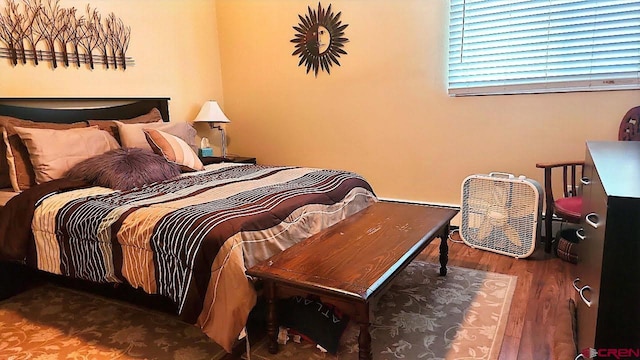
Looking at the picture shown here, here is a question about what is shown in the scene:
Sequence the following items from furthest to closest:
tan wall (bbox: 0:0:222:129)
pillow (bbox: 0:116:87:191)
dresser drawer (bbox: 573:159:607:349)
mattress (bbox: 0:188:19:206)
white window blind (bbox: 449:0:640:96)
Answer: tan wall (bbox: 0:0:222:129)
white window blind (bbox: 449:0:640:96)
pillow (bbox: 0:116:87:191)
mattress (bbox: 0:188:19:206)
dresser drawer (bbox: 573:159:607:349)

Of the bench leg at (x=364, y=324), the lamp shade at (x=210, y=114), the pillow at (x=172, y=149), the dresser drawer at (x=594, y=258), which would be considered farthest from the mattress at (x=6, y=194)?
the dresser drawer at (x=594, y=258)

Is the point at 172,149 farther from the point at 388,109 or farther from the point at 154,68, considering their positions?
the point at 388,109

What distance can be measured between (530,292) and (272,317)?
158 centimetres

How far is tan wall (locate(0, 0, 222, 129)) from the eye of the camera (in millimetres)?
3061

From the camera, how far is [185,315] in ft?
5.95

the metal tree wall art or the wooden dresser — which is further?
the metal tree wall art

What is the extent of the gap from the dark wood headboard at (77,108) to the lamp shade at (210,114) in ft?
1.10

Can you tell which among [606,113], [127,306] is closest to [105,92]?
[127,306]

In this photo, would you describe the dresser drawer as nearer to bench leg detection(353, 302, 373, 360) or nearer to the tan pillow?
bench leg detection(353, 302, 373, 360)

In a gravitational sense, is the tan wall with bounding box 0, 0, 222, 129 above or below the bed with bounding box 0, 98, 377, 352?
above

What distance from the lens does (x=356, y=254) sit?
1.91m

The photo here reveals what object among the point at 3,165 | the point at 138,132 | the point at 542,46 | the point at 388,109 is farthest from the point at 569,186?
the point at 3,165

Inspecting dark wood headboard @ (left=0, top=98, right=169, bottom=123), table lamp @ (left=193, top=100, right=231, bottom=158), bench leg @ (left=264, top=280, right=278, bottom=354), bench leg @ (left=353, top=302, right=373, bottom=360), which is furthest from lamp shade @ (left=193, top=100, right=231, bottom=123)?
bench leg @ (left=353, top=302, right=373, bottom=360)

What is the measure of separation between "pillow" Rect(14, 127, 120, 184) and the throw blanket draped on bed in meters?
0.18
